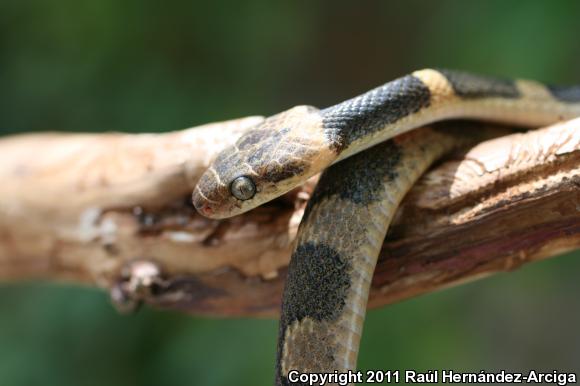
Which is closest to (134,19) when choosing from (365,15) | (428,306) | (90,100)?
(90,100)

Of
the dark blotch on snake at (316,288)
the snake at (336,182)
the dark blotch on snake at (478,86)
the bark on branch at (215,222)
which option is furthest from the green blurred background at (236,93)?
the dark blotch on snake at (316,288)

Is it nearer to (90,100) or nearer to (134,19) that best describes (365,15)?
(134,19)

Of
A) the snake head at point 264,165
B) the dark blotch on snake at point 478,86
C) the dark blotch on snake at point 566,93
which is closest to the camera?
the snake head at point 264,165

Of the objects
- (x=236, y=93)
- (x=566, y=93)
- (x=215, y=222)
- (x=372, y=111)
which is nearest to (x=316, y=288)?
(x=372, y=111)

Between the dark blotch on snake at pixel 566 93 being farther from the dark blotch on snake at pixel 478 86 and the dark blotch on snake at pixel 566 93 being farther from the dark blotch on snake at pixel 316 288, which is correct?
the dark blotch on snake at pixel 316 288

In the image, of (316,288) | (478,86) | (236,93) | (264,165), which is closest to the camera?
(316,288)

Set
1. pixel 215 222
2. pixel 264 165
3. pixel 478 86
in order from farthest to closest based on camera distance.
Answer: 1. pixel 215 222
2. pixel 478 86
3. pixel 264 165

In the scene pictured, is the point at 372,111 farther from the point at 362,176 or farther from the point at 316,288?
the point at 316,288
